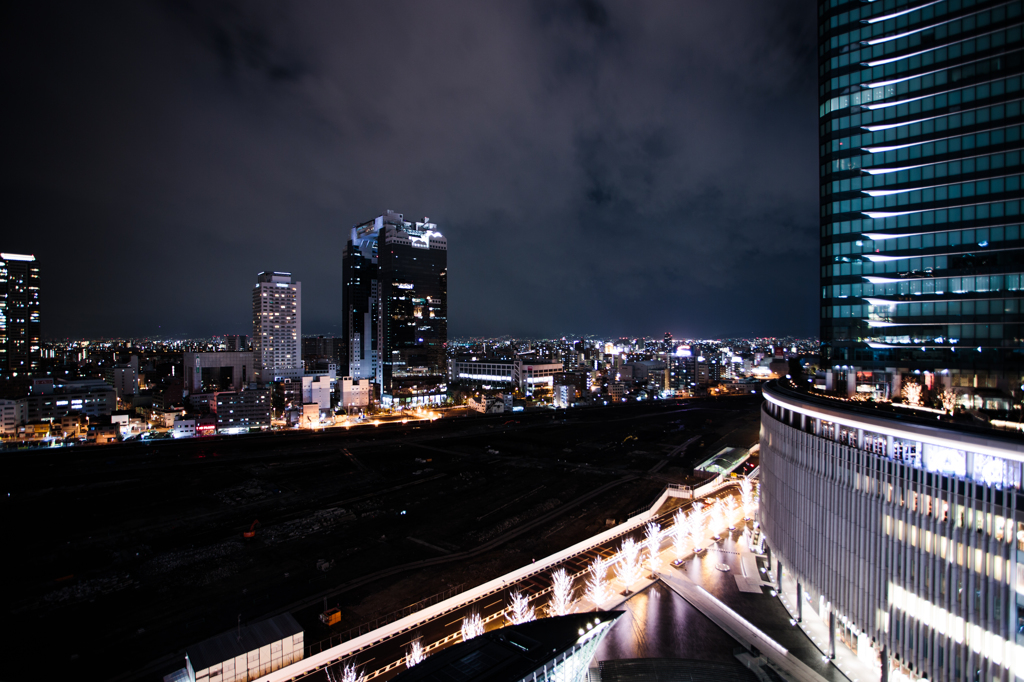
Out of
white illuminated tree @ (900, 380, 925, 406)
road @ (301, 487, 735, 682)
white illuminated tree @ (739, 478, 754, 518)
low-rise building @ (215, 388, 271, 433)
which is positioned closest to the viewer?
road @ (301, 487, 735, 682)

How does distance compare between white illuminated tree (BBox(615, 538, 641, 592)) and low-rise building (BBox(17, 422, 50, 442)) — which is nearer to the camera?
white illuminated tree (BBox(615, 538, 641, 592))

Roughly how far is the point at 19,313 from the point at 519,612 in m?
173

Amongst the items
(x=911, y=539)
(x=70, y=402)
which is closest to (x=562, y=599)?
(x=911, y=539)

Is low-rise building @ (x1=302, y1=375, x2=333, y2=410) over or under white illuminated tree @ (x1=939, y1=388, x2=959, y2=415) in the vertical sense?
under

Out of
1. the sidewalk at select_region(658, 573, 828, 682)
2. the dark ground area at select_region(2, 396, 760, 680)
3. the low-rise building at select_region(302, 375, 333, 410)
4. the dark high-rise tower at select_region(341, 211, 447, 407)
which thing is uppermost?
the dark high-rise tower at select_region(341, 211, 447, 407)

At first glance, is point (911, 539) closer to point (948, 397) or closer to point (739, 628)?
point (739, 628)

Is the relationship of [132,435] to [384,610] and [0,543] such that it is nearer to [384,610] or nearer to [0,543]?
[0,543]

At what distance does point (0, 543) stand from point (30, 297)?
14025 centimetres

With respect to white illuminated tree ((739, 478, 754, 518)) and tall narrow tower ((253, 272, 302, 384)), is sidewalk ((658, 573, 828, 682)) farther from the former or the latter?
tall narrow tower ((253, 272, 302, 384))

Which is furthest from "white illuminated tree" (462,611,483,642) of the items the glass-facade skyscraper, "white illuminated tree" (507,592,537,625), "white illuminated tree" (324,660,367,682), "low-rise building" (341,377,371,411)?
"low-rise building" (341,377,371,411)

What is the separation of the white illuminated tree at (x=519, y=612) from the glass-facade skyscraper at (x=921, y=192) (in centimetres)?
2649

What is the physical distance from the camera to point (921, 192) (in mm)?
30375

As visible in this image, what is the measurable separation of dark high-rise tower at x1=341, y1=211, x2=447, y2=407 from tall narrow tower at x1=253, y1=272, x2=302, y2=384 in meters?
16.2

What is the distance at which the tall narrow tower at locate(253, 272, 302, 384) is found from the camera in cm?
13138
